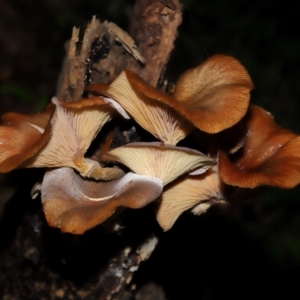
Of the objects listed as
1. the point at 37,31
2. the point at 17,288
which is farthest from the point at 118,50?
the point at 37,31

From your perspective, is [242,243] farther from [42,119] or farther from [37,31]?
[37,31]

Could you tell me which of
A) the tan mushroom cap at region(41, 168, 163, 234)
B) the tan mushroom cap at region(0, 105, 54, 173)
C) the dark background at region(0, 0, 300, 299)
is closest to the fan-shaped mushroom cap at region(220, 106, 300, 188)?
the tan mushroom cap at region(41, 168, 163, 234)

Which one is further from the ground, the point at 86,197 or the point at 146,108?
the point at 146,108

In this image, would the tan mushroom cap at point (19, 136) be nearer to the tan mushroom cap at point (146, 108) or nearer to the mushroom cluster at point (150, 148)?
the mushroom cluster at point (150, 148)

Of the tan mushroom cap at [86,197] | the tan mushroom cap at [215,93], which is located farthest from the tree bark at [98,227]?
the tan mushroom cap at [215,93]

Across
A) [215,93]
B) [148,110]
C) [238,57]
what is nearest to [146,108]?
[148,110]

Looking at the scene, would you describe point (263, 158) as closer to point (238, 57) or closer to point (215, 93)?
point (215, 93)

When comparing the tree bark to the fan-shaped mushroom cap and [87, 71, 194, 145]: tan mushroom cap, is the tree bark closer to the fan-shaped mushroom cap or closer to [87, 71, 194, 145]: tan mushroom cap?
[87, 71, 194, 145]: tan mushroom cap

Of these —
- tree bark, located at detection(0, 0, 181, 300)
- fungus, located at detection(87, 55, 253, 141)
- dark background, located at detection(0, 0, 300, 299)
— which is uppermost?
fungus, located at detection(87, 55, 253, 141)
